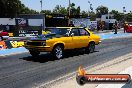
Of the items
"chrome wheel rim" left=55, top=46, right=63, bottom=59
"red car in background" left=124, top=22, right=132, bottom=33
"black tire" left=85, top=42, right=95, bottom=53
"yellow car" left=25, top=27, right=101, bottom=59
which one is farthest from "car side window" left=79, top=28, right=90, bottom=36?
"red car in background" left=124, top=22, right=132, bottom=33

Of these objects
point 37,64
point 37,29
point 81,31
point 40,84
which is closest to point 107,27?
point 37,29

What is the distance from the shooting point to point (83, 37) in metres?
16.1

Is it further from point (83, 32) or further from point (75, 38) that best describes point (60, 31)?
point (83, 32)

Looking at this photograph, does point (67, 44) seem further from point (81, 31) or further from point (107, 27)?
point (107, 27)

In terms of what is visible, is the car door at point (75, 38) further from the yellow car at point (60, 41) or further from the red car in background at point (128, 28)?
the red car in background at point (128, 28)

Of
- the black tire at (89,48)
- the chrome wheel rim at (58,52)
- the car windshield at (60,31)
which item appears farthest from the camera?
the black tire at (89,48)

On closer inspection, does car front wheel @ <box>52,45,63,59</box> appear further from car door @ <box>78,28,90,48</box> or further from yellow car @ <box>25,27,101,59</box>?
car door @ <box>78,28,90,48</box>

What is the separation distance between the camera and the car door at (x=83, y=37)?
1596 centimetres

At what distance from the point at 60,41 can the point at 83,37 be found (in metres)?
2.26

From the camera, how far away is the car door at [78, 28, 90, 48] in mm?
15961

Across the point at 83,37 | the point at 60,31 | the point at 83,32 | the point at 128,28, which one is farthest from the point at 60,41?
the point at 128,28

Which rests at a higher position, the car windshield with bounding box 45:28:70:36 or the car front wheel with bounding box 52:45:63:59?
the car windshield with bounding box 45:28:70:36

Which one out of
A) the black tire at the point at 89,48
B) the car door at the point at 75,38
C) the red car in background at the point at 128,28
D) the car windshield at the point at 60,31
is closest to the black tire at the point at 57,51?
the car windshield at the point at 60,31

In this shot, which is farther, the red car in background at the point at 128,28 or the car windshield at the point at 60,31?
the red car in background at the point at 128,28
